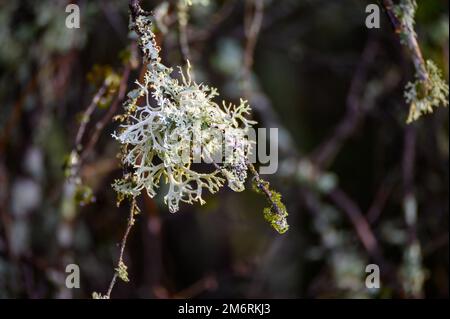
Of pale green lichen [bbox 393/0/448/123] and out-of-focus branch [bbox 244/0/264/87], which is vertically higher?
out-of-focus branch [bbox 244/0/264/87]

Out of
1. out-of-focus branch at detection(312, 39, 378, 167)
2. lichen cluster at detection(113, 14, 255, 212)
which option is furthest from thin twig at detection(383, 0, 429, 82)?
out-of-focus branch at detection(312, 39, 378, 167)

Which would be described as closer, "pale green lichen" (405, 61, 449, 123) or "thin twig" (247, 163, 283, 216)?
"thin twig" (247, 163, 283, 216)

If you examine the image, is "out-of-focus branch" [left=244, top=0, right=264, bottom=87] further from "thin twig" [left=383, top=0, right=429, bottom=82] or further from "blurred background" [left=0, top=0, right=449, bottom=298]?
"thin twig" [left=383, top=0, right=429, bottom=82]

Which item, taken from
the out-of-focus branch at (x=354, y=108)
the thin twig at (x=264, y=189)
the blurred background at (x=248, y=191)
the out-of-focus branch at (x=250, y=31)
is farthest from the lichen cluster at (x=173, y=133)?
the out-of-focus branch at (x=354, y=108)

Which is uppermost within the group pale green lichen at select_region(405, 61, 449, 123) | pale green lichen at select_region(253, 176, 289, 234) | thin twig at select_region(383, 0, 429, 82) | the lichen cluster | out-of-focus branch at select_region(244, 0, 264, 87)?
out-of-focus branch at select_region(244, 0, 264, 87)

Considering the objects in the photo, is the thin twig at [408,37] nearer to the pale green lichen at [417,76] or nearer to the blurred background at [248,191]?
the pale green lichen at [417,76]

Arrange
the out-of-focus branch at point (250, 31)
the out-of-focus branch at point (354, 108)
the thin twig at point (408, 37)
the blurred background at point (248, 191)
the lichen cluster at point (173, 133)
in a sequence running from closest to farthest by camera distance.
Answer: the lichen cluster at point (173, 133)
the thin twig at point (408, 37)
the out-of-focus branch at point (250, 31)
the blurred background at point (248, 191)
the out-of-focus branch at point (354, 108)

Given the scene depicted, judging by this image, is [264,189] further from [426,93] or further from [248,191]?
[248,191]
